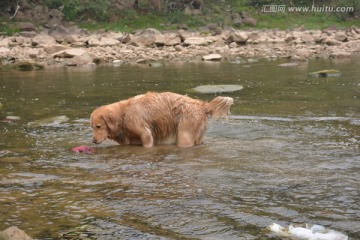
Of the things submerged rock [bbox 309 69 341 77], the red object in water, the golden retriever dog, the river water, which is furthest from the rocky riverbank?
the red object in water

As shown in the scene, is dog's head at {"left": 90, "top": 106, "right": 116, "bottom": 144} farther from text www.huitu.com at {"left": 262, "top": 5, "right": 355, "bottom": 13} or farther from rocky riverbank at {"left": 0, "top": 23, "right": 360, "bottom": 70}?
text www.huitu.com at {"left": 262, "top": 5, "right": 355, "bottom": 13}

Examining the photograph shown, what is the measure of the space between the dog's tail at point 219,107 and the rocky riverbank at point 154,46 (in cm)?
1716

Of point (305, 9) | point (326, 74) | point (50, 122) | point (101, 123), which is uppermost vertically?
point (305, 9)

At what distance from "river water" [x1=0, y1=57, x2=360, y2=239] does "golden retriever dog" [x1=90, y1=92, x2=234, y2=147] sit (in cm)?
26

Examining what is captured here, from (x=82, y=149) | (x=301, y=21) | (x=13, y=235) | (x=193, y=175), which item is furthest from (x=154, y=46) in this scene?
(x=13, y=235)

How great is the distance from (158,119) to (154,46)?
25.4m

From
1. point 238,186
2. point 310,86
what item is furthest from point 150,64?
point 238,186

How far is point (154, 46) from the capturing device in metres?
34.5

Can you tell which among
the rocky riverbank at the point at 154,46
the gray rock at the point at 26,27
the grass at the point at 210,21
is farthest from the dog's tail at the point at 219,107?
the grass at the point at 210,21

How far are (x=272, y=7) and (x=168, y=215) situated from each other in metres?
49.9

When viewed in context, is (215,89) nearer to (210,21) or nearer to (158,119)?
(158,119)

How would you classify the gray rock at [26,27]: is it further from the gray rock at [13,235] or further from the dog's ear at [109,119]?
the gray rock at [13,235]

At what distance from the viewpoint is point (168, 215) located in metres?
5.78

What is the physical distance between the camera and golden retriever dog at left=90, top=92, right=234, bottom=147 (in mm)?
9469
